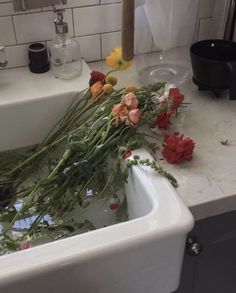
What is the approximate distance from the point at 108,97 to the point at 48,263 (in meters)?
0.43

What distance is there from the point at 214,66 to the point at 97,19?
373 mm

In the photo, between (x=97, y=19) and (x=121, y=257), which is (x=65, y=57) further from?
(x=121, y=257)

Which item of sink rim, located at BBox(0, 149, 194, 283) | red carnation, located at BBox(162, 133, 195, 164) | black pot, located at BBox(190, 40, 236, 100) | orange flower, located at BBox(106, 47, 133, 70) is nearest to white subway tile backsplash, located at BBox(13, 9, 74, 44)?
orange flower, located at BBox(106, 47, 133, 70)

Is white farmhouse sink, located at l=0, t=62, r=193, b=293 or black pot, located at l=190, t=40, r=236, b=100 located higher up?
black pot, located at l=190, t=40, r=236, b=100

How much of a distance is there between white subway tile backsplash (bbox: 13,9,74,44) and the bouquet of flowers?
27cm

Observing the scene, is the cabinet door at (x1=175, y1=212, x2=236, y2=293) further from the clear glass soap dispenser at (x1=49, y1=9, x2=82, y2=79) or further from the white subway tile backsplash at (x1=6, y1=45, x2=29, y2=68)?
the white subway tile backsplash at (x1=6, y1=45, x2=29, y2=68)

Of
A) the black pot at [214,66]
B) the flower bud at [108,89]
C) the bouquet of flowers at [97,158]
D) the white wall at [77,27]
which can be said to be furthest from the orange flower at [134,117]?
the white wall at [77,27]

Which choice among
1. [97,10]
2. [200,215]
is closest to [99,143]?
[200,215]

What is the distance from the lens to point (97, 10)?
1.06 m

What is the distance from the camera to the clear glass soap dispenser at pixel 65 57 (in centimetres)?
104

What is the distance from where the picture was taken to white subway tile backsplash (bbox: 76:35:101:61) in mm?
1097

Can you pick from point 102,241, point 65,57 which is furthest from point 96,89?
point 102,241

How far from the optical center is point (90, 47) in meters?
1.11

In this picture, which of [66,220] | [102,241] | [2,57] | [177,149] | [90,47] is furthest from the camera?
[90,47]
